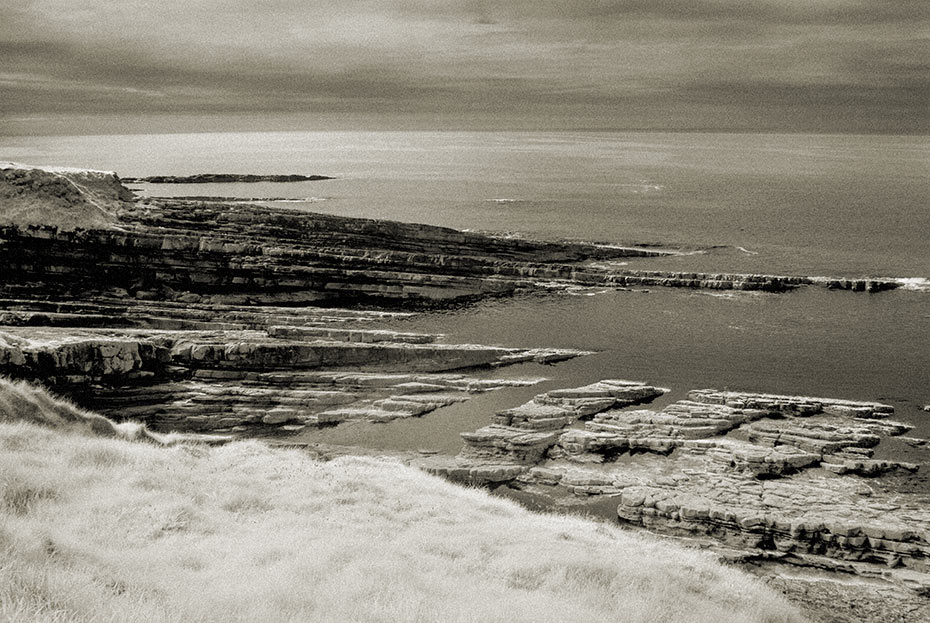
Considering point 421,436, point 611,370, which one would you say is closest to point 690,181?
point 611,370

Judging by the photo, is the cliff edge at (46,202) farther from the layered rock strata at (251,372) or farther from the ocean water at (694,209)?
the ocean water at (694,209)

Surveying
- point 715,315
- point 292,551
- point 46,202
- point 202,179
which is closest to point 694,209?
point 715,315

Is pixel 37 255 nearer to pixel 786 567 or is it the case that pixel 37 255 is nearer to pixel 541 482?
→ pixel 541 482

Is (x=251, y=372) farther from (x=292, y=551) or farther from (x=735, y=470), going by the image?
(x=292, y=551)

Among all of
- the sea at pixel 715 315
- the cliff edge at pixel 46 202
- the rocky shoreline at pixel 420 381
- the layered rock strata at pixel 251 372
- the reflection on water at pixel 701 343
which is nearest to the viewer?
the rocky shoreline at pixel 420 381

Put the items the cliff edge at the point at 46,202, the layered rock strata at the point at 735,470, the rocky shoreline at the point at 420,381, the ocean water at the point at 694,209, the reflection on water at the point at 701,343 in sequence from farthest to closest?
the ocean water at the point at 694,209 → the cliff edge at the point at 46,202 → the reflection on water at the point at 701,343 → the rocky shoreline at the point at 420,381 → the layered rock strata at the point at 735,470

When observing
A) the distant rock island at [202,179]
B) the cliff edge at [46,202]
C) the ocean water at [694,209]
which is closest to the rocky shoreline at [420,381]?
the cliff edge at [46,202]

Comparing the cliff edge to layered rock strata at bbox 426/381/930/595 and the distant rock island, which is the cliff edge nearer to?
layered rock strata at bbox 426/381/930/595
